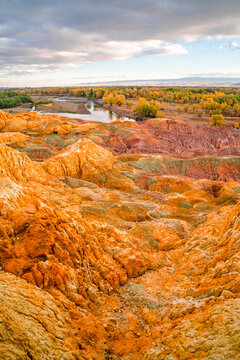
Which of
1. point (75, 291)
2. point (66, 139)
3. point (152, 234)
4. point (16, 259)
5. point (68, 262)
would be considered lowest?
point (152, 234)

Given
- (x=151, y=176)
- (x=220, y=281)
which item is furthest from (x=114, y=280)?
(x=151, y=176)

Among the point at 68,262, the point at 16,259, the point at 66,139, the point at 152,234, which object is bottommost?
the point at 152,234

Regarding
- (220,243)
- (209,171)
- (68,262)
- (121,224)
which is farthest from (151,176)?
(68,262)

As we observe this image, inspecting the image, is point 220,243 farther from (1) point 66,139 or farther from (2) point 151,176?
(1) point 66,139

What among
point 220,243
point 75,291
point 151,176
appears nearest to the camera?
point 75,291

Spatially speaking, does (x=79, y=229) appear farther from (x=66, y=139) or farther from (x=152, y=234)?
(x=66, y=139)

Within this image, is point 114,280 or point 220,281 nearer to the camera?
→ point 220,281

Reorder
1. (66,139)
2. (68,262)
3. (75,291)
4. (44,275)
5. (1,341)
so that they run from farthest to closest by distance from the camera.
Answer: (66,139) < (68,262) < (75,291) < (44,275) < (1,341)

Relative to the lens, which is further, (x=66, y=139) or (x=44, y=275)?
(x=66, y=139)

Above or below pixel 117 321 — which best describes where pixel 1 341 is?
above
